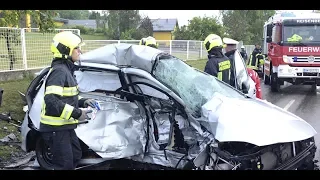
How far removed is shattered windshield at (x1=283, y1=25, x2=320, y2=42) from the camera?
13031mm

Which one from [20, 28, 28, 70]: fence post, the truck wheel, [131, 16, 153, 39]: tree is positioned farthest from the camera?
[131, 16, 153, 39]: tree

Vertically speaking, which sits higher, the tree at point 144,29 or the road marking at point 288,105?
the tree at point 144,29

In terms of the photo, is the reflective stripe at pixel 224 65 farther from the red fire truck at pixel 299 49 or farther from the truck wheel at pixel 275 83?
the truck wheel at pixel 275 83

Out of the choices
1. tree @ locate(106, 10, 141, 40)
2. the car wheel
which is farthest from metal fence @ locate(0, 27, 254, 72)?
tree @ locate(106, 10, 141, 40)

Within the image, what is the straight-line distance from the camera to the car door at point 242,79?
632 cm

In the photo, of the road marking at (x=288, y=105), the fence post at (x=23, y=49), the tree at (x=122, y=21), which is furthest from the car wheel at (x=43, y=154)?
the tree at (x=122, y=21)

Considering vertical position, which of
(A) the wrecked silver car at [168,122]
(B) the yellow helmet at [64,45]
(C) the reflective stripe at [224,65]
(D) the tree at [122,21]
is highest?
(D) the tree at [122,21]

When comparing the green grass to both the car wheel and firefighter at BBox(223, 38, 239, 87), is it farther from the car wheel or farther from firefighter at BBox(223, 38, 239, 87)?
firefighter at BBox(223, 38, 239, 87)

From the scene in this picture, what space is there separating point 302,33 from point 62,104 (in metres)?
11.1

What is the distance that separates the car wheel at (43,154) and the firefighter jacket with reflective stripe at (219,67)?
2.73 m

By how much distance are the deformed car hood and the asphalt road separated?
2760mm

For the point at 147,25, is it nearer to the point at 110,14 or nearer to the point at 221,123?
the point at 110,14

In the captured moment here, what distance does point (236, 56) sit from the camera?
656cm

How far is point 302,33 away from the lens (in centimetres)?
1311
